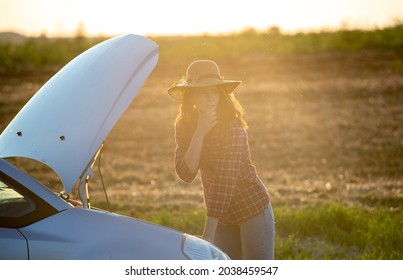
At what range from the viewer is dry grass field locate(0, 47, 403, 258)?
911cm

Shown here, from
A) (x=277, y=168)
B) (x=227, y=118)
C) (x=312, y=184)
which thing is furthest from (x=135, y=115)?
(x=227, y=118)

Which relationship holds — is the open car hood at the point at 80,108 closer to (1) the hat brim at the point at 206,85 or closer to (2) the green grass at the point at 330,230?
(1) the hat brim at the point at 206,85

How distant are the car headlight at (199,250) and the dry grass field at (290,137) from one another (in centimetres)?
277

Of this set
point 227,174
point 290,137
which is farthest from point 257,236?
point 290,137

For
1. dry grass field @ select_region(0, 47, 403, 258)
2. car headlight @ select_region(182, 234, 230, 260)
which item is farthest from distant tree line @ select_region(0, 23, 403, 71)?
car headlight @ select_region(182, 234, 230, 260)

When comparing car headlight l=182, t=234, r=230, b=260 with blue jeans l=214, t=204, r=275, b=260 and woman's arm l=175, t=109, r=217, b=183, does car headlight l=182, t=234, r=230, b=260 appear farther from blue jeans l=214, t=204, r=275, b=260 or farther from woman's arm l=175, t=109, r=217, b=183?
woman's arm l=175, t=109, r=217, b=183

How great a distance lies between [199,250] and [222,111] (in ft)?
2.81

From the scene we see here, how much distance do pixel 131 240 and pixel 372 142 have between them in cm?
1016

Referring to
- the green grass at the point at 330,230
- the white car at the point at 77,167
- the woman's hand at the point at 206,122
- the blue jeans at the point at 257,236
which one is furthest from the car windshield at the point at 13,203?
the green grass at the point at 330,230

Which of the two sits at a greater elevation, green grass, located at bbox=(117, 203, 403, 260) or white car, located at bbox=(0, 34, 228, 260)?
white car, located at bbox=(0, 34, 228, 260)

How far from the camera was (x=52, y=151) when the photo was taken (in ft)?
12.1

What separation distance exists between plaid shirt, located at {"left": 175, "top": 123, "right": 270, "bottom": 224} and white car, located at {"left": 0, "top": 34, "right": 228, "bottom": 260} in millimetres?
283

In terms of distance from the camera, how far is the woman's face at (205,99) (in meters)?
4.23
